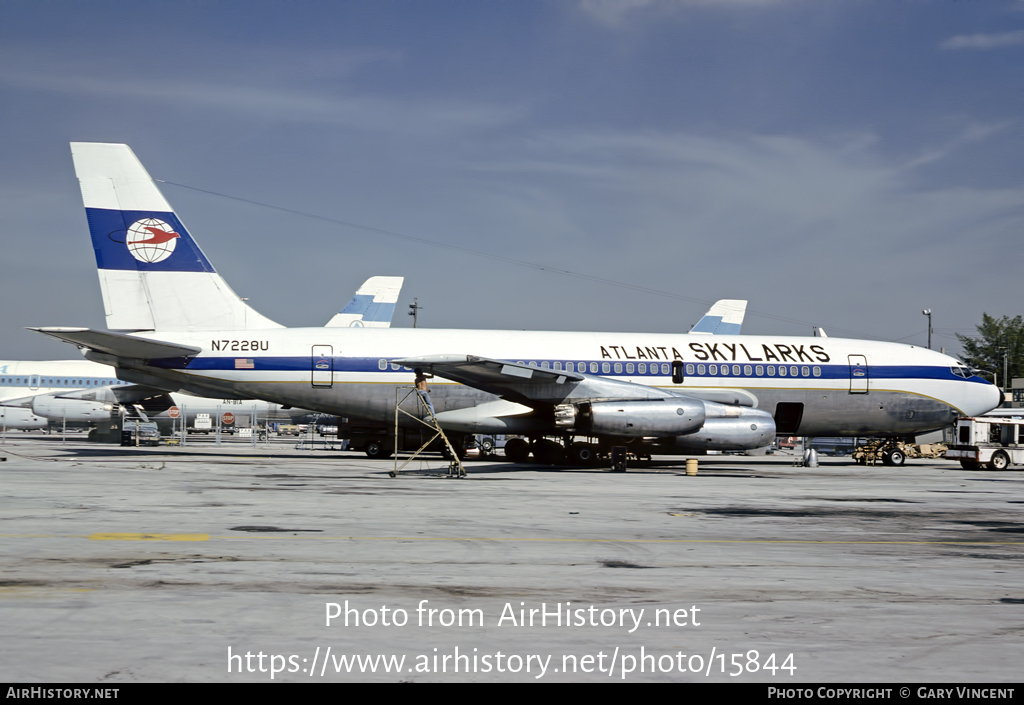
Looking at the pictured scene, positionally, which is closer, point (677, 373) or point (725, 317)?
point (677, 373)

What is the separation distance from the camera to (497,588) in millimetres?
7793

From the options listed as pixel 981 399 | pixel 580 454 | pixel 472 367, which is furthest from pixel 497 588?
pixel 981 399

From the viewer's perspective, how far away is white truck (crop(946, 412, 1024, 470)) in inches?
1228

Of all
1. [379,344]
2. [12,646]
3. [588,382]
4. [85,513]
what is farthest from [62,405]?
[12,646]

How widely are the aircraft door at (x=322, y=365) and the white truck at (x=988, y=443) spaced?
2391cm

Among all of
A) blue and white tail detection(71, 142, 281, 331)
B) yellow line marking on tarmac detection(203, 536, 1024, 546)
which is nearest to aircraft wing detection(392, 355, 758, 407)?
blue and white tail detection(71, 142, 281, 331)

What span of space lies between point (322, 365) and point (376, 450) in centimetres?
602

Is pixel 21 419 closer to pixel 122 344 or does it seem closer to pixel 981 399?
pixel 122 344

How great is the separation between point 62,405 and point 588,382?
1458 inches

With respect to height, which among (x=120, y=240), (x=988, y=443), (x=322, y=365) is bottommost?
(x=988, y=443)

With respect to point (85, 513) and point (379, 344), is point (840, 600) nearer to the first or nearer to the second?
point (85, 513)

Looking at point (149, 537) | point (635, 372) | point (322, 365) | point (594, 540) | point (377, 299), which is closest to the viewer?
point (149, 537)

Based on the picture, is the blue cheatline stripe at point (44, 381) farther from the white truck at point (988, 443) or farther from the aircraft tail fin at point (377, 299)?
the white truck at point (988, 443)

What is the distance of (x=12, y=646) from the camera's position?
5508mm
